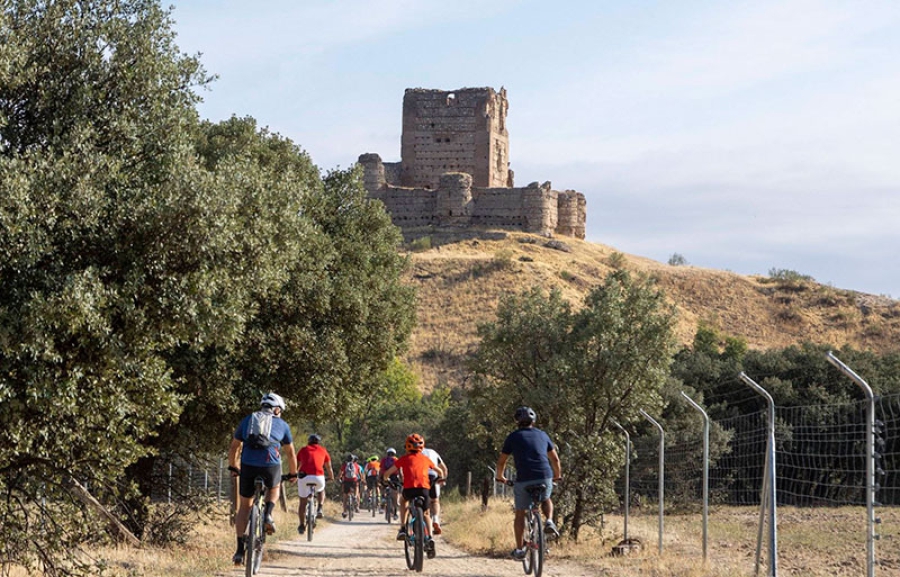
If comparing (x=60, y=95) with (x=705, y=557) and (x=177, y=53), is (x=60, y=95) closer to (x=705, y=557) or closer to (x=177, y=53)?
(x=177, y=53)

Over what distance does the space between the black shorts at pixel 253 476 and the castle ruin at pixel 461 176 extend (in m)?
115

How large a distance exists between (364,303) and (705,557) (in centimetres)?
764

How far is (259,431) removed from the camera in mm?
10922

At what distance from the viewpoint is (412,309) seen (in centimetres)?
2200

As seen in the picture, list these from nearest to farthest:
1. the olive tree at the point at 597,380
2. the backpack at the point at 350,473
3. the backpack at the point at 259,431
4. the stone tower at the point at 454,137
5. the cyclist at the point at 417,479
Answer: the backpack at the point at 259,431 → the cyclist at the point at 417,479 → the olive tree at the point at 597,380 → the backpack at the point at 350,473 → the stone tower at the point at 454,137

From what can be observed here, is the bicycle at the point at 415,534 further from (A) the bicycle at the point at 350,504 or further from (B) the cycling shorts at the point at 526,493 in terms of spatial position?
(A) the bicycle at the point at 350,504

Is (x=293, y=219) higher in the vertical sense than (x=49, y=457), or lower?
higher

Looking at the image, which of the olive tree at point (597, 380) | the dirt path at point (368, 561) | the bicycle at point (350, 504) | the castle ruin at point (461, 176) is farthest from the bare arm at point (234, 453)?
the castle ruin at point (461, 176)

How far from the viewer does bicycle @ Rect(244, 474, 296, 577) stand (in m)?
10.7

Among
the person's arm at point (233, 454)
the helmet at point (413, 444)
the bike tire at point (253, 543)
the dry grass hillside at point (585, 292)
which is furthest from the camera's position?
the dry grass hillside at point (585, 292)

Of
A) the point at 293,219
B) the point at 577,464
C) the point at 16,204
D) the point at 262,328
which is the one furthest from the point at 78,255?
the point at 577,464

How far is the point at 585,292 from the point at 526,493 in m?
88.8

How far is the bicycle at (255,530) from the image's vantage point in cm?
1074

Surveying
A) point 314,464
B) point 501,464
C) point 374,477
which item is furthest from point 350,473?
point 501,464
